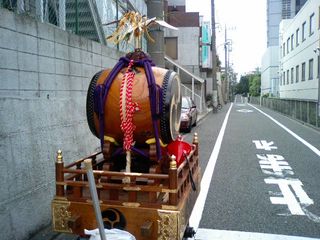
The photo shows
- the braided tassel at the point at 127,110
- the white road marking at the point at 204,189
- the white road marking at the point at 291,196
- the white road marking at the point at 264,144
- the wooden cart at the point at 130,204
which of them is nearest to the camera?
the wooden cart at the point at 130,204

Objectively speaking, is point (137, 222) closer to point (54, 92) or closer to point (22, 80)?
point (22, 80)

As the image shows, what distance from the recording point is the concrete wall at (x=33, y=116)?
4.13 meters

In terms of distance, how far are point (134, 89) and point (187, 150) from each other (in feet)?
3.67

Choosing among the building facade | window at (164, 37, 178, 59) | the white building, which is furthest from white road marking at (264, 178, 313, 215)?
the building facade

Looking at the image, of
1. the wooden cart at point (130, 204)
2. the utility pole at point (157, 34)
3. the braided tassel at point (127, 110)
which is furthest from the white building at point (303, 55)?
the wooden cart at point (130, 204)

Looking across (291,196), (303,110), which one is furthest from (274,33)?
(291,196)

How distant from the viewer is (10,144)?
4.14m

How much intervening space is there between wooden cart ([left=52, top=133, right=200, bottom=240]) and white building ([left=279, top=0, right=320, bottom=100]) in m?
22.6

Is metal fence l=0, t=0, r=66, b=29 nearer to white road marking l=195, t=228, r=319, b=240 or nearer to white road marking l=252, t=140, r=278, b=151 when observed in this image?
white road marking l=195, t=228, r=319, b=240

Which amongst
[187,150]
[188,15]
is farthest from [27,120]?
[188,15]

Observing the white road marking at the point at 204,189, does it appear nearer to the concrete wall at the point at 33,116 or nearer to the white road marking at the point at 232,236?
the white road marking at the point at 232,236

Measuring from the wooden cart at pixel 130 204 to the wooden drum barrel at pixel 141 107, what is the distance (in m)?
0.39

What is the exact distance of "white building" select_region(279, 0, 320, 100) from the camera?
25.2 m

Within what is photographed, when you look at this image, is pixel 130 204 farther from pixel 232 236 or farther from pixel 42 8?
pixel 42 8
